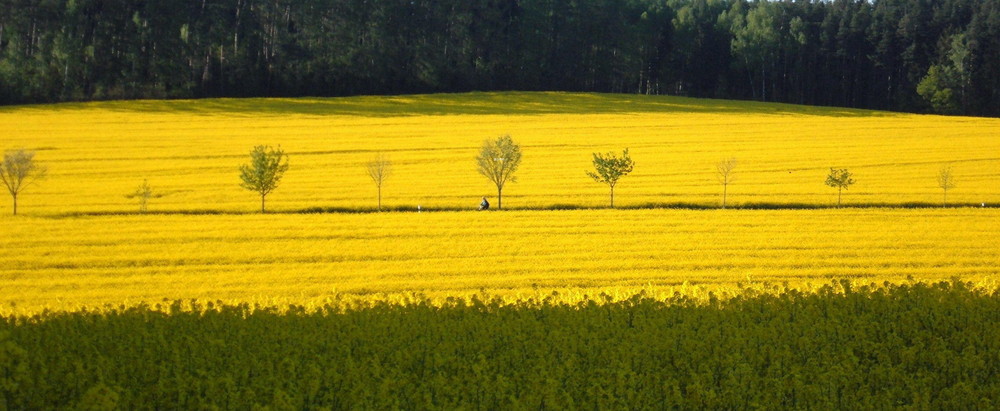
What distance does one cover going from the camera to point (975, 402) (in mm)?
12625

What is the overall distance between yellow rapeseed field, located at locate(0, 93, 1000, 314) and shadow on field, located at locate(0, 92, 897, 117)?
0.54m

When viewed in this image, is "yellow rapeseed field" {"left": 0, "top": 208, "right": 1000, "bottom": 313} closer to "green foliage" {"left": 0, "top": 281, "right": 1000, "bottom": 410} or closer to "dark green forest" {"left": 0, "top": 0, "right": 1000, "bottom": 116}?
"green foliage" {"left": 0, "top": 281, "right": 1000, "bottom": 410}

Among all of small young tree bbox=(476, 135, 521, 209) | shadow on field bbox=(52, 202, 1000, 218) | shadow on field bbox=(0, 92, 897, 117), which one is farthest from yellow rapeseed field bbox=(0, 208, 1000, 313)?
shadow on field bbox=(0, 92, 897, 117)

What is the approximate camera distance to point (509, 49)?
323 feet

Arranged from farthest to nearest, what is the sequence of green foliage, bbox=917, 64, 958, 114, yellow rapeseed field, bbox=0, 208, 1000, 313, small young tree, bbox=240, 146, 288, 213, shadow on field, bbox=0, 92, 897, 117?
green foliage, bbox=917, 64, 958, 114 → shadow on field, bbox=0, 92, 897, 117 → small young tree, bbox=240, 146, 288, 213 → yellow rapeseed field, bbox=0, 208, 1000, 313

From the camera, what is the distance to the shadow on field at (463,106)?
76438mm

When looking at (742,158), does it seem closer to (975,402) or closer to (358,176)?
(358,176)

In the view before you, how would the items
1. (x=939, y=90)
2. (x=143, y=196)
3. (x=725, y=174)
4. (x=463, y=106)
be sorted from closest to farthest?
(x=143, y=196)
(x=725, y=174)
(x=463, y=106)
(x=939, y=90)

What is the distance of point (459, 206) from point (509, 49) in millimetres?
59918

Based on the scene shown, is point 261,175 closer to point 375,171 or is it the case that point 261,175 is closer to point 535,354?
point 375,171

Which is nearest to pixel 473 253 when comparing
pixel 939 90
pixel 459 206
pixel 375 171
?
pixel 459 206

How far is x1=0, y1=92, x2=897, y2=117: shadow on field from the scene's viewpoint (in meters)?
76.4

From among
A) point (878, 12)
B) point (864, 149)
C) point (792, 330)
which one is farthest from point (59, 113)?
point (878, 12)

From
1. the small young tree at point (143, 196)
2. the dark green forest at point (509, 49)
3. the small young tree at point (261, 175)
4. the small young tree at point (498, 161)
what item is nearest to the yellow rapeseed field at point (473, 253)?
the small young tree at point (143, 196)
